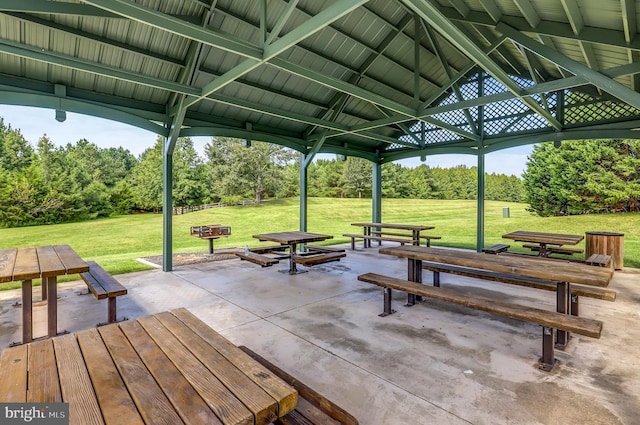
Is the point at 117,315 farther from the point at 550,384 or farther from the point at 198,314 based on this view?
the point at 550,384

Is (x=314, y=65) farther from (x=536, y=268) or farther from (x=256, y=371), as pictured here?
(x=256, y=371)

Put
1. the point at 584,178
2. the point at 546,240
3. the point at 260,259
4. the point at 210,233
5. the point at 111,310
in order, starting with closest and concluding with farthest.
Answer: the point at 111,310 < the point at 260,259 < the point at 546,240 < the point at 210,233 < the point at 584,178

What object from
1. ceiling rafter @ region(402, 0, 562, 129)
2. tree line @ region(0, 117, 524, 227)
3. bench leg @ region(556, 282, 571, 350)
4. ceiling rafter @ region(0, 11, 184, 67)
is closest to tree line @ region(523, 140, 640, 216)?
tree line @ region(0, 117, 524, 227)

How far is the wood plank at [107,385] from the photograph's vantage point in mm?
1047

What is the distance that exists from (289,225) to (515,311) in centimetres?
1520

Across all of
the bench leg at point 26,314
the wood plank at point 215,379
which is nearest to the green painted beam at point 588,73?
the wood plank at point 215,379

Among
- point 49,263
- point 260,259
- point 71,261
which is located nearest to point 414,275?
point 260,259

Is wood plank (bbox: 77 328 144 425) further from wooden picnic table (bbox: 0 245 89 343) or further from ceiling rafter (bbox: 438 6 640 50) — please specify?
ceiling rafter (bbox: 438 6 640 50)

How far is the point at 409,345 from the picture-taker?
317 cm

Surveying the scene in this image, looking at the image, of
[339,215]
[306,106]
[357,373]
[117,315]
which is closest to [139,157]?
[339,215]

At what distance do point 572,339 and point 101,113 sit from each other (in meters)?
7.52

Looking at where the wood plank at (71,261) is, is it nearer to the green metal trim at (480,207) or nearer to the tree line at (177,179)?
the green metal trim at (480,207)

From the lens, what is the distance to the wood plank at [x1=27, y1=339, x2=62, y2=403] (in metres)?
1.15

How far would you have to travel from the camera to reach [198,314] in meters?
4.07
